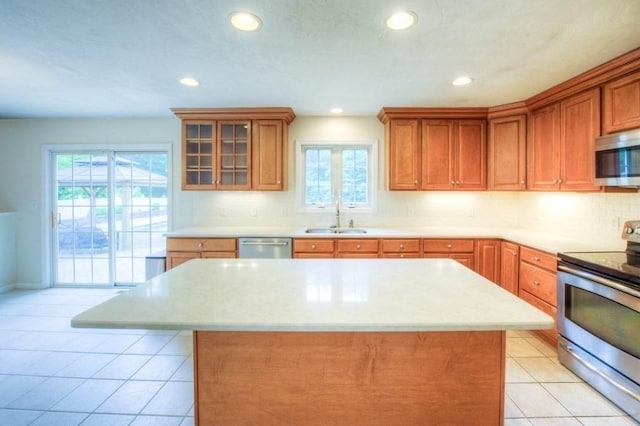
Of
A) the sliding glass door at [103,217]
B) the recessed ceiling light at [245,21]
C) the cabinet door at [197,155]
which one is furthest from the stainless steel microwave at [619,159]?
the sliding glass door at [103,217]

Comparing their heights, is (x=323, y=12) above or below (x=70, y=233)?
above

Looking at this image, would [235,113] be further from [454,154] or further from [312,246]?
[454,154]

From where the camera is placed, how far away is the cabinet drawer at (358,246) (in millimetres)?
3488

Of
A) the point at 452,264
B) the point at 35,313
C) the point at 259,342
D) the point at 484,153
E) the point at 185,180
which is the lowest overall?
the point at 35,313

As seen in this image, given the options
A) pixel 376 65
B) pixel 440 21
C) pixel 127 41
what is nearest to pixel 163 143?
pixel 127 41

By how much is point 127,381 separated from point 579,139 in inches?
165

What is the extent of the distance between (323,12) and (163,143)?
128 inches

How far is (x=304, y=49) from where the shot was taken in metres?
2.26

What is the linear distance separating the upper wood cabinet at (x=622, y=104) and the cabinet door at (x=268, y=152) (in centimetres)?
305

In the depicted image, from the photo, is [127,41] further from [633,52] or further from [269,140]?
[633,52]

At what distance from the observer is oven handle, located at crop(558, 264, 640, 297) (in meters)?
1.87

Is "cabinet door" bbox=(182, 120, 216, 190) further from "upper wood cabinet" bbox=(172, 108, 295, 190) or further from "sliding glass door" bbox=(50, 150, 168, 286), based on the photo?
"sliding glass door" bbox=(50, 150, 168, 286)

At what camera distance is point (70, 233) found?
4.45m

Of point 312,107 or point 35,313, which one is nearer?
point 35,313
